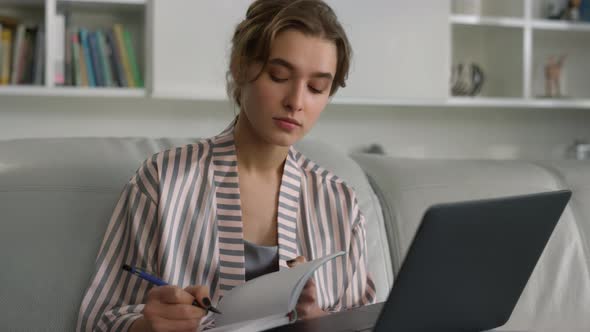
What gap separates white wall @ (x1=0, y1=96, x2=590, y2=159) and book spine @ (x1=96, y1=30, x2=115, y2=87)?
0.26 meters

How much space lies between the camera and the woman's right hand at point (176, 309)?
908 millimetres

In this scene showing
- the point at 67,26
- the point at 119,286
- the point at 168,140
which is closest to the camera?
the point at 119,286

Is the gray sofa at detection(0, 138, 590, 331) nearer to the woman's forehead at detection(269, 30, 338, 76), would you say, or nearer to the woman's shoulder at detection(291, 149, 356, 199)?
the woman's shoulder at detection(291, 149, 356, 199)

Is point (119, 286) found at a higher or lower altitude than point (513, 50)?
lower

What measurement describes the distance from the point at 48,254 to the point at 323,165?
639mm

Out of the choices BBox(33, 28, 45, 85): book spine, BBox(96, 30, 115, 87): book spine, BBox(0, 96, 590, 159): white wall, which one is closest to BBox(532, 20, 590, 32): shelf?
BBox(0, 96, 590, 159): white wall

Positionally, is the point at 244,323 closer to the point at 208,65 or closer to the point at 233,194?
the point at 233,194

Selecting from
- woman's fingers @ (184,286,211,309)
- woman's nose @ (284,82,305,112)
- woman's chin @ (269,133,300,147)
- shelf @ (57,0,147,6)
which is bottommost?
woman's fingers @ (184,286,211,309)

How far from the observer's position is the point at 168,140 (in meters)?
1.60

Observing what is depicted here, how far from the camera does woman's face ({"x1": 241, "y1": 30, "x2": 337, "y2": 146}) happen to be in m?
1.15

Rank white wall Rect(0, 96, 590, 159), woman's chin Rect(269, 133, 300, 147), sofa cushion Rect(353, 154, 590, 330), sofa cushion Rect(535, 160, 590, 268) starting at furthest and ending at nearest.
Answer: white wall Rect(0, 96, 590, 159), sofa cushion Rect(535, 160, 590, 268), sofa cushion Rect(353, 154, 590, 330), woman's chin Rect(269, 133, 300, 147)

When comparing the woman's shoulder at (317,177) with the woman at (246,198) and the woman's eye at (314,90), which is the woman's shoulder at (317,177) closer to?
the woman at (246,198)

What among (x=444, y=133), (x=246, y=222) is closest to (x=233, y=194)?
(x=246, y=222)

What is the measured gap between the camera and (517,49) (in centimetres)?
334
